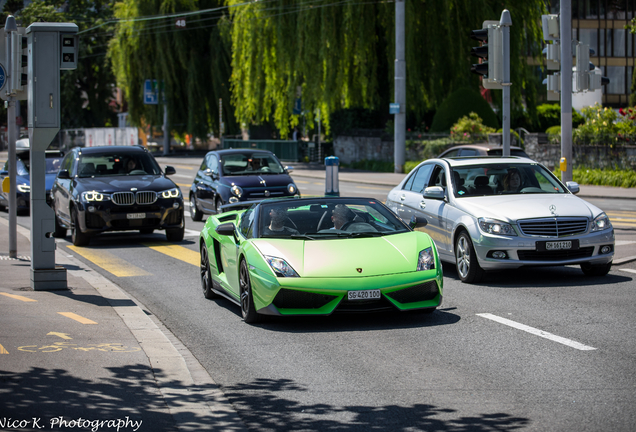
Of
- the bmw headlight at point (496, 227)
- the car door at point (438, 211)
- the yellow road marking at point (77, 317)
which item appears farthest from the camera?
the car door at point (438, 211)

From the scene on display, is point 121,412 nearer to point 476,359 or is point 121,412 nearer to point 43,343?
point 43,343

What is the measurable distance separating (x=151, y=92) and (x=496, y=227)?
47.1 meters

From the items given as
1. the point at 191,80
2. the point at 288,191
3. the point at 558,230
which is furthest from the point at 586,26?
the point at 558,230

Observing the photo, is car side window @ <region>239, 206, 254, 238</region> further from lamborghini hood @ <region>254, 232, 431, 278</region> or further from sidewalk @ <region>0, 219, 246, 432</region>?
sidewalk @ <region>0, 219, 246, 432</region>

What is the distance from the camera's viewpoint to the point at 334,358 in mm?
7348

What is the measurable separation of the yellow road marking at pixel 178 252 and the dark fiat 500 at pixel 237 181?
300 cm

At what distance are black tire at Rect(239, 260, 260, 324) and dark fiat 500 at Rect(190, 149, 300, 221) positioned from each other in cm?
1012

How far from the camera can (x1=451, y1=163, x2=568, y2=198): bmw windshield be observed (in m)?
12.4

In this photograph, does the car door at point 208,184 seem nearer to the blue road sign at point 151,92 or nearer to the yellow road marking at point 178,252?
the yellow road marking at point 178,252

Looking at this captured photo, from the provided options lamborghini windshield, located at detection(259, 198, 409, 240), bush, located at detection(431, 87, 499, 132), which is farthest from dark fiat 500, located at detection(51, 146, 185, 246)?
bush, located at detection(431, 87, 499, 132)

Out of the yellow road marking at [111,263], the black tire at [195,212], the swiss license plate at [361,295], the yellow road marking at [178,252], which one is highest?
the black tire at [195,212]

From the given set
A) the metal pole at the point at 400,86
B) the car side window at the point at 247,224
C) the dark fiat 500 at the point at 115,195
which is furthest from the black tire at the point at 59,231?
the metal pole at the point at 400,86

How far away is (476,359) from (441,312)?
2.18 m

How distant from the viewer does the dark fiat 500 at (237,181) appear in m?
19.7
